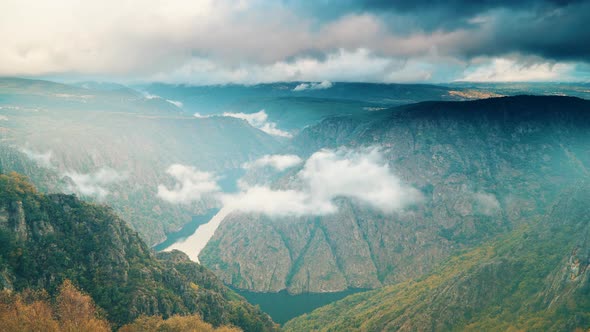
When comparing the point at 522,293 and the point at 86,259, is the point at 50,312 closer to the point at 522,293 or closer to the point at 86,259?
the point at 86,259

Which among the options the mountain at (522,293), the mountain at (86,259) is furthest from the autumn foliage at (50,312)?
the mountain at (522,293)

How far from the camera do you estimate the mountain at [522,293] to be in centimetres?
12662

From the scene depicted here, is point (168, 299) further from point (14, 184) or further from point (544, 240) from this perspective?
point (544, 240)

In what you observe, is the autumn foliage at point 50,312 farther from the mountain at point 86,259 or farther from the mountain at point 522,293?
the mountain at point 522,293

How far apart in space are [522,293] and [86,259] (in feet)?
507

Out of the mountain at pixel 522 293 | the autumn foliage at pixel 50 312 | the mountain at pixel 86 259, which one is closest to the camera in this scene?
the autumn foliage at pixel 50 312

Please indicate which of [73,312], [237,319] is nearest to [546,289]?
[237,319]

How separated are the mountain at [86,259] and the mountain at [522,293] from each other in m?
81.9

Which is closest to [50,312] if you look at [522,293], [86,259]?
[86,259]

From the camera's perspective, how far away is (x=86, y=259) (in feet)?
373

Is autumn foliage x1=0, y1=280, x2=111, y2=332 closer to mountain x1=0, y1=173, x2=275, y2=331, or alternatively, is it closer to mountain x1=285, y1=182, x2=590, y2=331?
mountain x1=0, y1=173, x2=275, y2=331

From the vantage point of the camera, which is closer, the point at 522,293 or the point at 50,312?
the point at 50,312

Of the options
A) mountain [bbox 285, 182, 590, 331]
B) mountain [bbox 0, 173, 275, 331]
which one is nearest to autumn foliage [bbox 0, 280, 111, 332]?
mountain [bbox 0, 173, 275, 331]

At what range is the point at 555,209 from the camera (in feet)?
604
